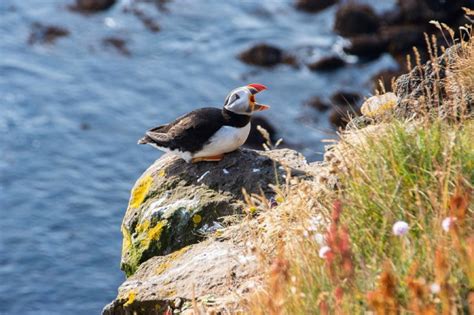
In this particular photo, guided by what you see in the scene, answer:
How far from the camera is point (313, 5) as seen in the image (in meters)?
26.0

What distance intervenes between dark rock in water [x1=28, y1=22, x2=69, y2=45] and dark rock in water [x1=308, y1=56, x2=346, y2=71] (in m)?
6.50

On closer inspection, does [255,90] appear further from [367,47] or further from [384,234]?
[367,47]

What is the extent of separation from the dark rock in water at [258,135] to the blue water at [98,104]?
0.80ft

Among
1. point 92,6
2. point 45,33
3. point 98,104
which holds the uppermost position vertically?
point 92,6

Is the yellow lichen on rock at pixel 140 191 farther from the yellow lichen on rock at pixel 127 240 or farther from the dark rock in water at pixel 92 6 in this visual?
the dark rock in water at pixel 92 6

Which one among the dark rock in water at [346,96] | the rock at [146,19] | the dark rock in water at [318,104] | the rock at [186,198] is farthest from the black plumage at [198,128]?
the rock at [146,19]

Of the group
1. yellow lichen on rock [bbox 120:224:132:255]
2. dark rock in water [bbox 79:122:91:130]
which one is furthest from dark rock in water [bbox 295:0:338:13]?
yellow lichen on rock [bbox 120:224:132:255]

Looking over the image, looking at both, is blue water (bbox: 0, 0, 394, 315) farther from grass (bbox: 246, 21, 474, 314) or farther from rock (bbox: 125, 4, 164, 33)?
grass (bbox: 246, 21, 474, 314)

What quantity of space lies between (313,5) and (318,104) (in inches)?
210

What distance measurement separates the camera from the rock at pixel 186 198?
8.26 m

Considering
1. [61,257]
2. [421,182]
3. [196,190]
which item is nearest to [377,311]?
[421,182]

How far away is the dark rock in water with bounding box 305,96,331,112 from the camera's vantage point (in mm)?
21469

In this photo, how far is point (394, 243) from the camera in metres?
4.80

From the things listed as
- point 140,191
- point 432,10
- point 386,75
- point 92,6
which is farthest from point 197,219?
point 92,6
